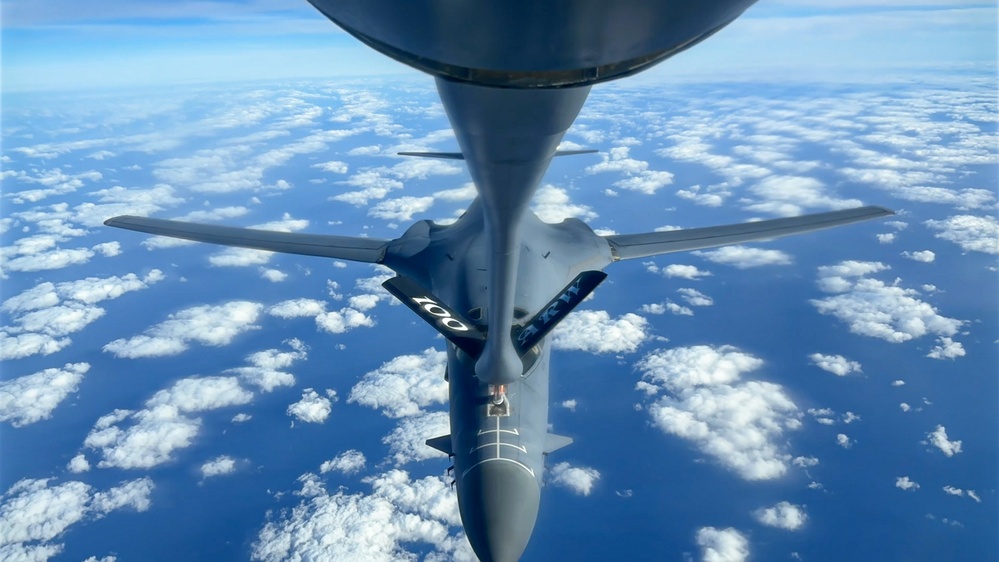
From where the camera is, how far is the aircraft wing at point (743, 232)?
1570cm

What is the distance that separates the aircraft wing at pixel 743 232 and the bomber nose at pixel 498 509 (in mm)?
7598

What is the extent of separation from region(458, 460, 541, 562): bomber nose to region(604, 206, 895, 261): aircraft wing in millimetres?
7598

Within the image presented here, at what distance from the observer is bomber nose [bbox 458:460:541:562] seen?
1111 cm

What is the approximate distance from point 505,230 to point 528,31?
1751 millimetres

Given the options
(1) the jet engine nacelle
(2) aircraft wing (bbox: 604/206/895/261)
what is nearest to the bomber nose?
(2) aircraft wing (bbox: 604/206/895/261)

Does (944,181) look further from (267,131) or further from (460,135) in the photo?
(267,131)

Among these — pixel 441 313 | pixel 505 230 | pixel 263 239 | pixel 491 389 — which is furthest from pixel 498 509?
pixel 263 239

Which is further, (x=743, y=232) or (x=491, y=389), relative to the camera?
(x=743, y=232)

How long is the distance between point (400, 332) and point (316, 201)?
4160 centimetres

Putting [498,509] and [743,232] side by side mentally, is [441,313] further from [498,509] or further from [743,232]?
[743,232]

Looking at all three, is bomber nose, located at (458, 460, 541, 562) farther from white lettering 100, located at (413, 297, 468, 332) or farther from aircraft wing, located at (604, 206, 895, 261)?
aircraft wing, located at (604, 206, 895, 261)

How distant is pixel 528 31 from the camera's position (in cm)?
183

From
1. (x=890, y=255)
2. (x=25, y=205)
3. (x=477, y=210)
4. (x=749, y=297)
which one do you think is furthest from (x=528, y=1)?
(x=25, y=205)

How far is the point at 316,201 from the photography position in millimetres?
89938
